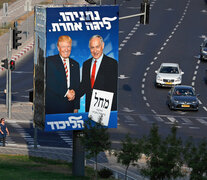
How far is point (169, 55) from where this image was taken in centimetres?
7269

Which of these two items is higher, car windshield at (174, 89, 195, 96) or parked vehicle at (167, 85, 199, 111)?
car windshield at (174, 89, 195, 96)

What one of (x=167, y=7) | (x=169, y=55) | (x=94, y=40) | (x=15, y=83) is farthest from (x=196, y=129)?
(x=167, y=7)

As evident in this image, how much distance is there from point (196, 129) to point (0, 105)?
1484cm

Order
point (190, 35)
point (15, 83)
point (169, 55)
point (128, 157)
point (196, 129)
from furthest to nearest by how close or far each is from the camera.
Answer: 1. point (190, 35)
2. point (169, 55)
3. point (15, 83)
4. point (196, 129)
5. point (128, 157)

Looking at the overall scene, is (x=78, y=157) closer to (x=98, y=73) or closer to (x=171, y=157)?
(x=98, y=73)

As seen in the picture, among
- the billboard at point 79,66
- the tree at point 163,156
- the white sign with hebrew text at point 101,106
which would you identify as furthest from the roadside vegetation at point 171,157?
the white sign with hebrew text at point 101,106

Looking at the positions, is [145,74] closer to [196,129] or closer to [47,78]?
[196,129]

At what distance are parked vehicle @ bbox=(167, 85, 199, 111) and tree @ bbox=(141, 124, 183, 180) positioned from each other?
25728mm

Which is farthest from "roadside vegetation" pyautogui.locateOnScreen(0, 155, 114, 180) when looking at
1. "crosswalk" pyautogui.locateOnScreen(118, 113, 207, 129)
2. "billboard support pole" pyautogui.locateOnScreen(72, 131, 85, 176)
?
"crosswalk" pyautogui.locateOnScreen(118, 113, 207, 129)

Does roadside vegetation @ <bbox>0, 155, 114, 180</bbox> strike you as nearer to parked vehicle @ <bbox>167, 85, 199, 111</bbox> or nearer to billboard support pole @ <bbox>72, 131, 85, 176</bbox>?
billboard support pole @ <bbox>72, 131, 85, 176</bbox>

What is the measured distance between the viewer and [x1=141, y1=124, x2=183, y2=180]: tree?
25766 mm

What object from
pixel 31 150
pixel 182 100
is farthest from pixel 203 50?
pixel 31 150

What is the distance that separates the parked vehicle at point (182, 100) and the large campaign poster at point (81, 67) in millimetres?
21925

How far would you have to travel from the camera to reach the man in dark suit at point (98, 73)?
29531 millimetres
